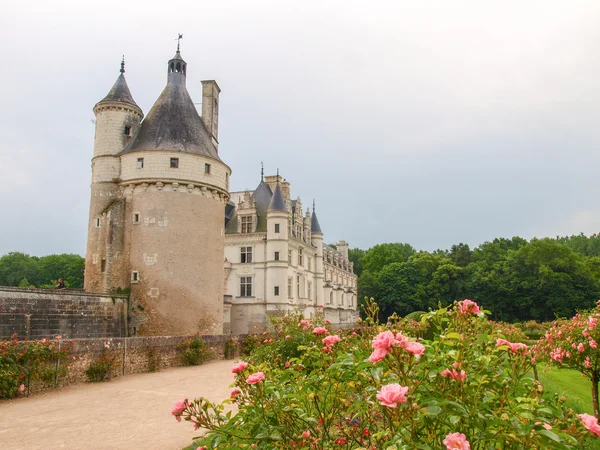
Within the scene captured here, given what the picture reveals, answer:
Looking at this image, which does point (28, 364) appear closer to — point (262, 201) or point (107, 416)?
point (107, 416)

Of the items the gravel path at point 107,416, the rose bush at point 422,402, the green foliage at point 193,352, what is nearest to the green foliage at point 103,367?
the gravel path at point 107,416

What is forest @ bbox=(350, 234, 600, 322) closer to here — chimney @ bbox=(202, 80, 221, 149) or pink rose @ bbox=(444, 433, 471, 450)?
chimney @ bbox=(202, 80, 221, 149)

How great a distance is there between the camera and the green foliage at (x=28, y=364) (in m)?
9.87

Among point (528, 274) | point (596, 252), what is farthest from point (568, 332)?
point (596, 252)

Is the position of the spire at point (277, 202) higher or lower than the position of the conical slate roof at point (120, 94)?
lower

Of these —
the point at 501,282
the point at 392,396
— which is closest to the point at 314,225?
the point at 501,282

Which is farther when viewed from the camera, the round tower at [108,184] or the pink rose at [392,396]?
→ the round tower at [108,184]

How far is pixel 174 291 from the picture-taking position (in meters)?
20.7

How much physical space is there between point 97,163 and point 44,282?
2371 inches

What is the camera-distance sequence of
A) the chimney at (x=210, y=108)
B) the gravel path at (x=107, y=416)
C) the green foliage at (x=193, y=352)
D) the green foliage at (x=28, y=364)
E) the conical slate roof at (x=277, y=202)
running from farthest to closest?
the conical slate roof at (x=277, y=202), the chimney at (x=210, y=108), the green foliage at (x=193, y=352), the green foliage at (x=28, y=364), the gravel path at (x=107, y=416)

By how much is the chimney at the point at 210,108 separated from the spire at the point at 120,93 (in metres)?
4.28

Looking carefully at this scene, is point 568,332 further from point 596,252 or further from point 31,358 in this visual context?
point 596,252

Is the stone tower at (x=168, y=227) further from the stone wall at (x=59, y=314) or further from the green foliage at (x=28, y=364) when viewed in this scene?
the green foliage at (x=28, y=364)

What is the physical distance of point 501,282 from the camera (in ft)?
183
